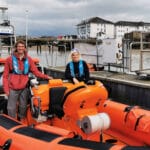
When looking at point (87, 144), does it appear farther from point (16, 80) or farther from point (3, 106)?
point (3, 106)

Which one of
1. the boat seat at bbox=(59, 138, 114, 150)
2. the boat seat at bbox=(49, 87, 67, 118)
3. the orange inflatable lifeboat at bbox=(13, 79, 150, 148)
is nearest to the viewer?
the boat seat at bbox=(59, 138, 114, 150)

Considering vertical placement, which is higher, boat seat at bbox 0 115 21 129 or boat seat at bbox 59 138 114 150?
boat seat at bbox 59 138 114 150

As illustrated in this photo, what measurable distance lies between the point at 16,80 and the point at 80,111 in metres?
1.03

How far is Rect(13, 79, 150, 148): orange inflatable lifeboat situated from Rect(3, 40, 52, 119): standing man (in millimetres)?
195

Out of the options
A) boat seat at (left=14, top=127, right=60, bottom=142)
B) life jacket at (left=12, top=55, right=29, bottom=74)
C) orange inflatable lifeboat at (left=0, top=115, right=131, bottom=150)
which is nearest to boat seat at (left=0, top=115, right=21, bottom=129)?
orange inflatable lifeboat at (left=0, top=115, right=131, bottom=150)

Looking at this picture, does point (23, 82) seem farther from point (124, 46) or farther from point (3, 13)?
point (3, 13)

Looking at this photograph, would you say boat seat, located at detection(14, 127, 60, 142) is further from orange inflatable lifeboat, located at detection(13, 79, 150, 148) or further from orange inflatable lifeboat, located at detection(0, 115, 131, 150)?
orange inflatable lifeboat, located at detection(13, 79, 150, 148)

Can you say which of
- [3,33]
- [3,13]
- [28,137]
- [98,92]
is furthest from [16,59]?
[3,13]

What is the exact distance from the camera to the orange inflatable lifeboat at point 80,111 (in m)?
5.44

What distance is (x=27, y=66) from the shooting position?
5.83 metres

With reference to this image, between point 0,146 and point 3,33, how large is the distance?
390 inches

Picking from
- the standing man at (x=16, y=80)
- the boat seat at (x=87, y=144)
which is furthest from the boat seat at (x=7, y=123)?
the boat seat at (x=87, y=144)

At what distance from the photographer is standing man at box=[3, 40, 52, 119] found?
5.74 meters

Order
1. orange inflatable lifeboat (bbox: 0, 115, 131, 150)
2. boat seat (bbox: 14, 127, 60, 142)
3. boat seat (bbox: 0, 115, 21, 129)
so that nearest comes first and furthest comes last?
orange inflatable lifeboat (bbox: 0, 115, 131, 150)
boat seat (bbox: 14, 127, 60, 142)
boat seat (bbox: 0, 115, 21, 129)
